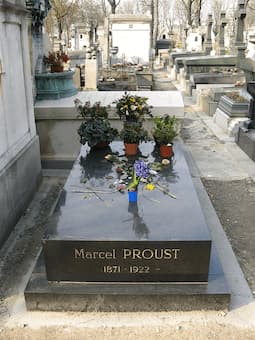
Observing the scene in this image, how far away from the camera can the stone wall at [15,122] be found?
174 inches

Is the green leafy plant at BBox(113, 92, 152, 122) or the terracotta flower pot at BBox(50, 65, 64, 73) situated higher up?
the terracotta flower pot at BBox(50, 65, 64, 73)

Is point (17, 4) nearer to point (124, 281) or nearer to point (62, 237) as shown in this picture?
point (62, 237)

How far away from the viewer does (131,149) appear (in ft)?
17.9

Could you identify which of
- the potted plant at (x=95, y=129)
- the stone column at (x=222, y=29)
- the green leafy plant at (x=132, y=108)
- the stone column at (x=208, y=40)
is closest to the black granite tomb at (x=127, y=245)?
the potted plant at (x=95, y=129)

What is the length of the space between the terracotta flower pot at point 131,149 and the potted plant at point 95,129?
17.5 inches

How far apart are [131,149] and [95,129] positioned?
2.20 ft

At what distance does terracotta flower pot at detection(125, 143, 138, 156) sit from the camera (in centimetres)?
545

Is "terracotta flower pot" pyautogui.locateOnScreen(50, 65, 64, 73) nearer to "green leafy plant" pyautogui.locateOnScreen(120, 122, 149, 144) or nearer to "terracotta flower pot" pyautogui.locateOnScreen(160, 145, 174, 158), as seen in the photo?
"green leafy plant" pyautogui.locateOnScreen(120, 122, 149, 144)

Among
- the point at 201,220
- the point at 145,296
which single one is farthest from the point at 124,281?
the point at 201,220

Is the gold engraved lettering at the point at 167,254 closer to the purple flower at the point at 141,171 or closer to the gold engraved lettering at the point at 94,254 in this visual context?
the gold engraved lettering at the point at 94,254

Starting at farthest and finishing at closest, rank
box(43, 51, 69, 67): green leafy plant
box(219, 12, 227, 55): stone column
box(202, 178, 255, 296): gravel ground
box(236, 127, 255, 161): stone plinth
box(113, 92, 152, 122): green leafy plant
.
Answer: box(219, 12, 227, 55): stone column
box(43, 51, 69, 67): green leafy plant
box(236, 127, 255, 161): stone plinth
box(113, 92, 152, 122): green leafy plant
box(202, 178, 255, 296): gravel ground

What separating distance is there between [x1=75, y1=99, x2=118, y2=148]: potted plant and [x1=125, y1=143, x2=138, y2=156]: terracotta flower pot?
0.44 metres

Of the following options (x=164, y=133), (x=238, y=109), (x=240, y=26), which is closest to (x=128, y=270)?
(x=164, y=133)

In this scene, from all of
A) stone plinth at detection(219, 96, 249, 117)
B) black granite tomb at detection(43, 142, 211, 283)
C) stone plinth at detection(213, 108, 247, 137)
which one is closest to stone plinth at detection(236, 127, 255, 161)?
stone plinth at detection(213, 108, 247, 137)
